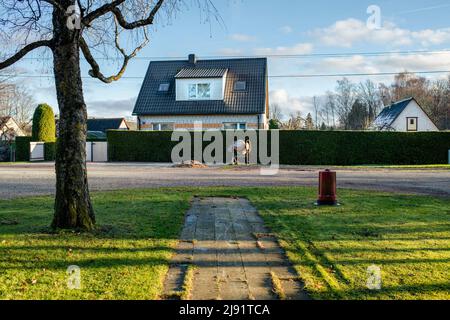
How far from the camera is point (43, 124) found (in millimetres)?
30016

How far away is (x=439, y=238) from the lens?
5953 millimetres

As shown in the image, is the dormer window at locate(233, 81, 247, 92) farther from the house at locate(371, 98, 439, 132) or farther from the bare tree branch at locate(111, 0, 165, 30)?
the bare tree branch at locate(111, 0, 165, 30)

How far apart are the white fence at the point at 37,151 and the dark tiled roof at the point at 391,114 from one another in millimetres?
30042

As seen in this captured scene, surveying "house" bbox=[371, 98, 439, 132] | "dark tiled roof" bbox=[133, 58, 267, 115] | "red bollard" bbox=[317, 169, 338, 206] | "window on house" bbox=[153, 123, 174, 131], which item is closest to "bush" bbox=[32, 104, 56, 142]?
"dark tiled roof" bbox=[133, 58, 267, 115]

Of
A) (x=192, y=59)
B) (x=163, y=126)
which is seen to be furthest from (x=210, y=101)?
(x=192, y=59)

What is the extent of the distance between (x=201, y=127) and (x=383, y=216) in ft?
86.1

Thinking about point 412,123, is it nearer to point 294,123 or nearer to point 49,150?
point 294,123

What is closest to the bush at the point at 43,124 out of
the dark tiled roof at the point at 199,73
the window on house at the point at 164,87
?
the window on house at the point at 164,87

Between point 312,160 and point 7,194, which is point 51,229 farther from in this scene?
point 312,160

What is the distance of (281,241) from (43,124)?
28.1 metres

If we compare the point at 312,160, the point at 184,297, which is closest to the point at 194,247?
the point at 184,297

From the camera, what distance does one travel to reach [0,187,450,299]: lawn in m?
3.83

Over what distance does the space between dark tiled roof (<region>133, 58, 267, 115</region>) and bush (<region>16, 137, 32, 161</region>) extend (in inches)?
317

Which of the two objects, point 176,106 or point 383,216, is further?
point 176,106
